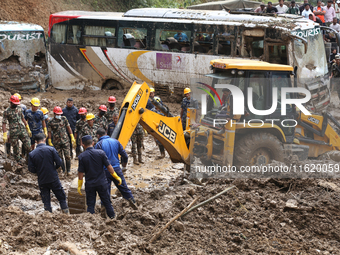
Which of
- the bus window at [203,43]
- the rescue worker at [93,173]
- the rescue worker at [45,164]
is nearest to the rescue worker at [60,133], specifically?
the rescue worker at [45,164]

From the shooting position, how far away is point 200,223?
22.3 ft

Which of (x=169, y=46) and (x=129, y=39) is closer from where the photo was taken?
(x=169, y=46)

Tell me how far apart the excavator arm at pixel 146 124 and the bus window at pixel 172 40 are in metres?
7.22

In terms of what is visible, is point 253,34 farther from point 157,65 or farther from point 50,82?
point 50,82

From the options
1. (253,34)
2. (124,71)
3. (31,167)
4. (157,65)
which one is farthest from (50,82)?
(31,167)

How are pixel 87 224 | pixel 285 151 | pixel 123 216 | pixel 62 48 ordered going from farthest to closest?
pixel 62 48 → pixel 285 151 → pixel 123 216 → pixel 87 224

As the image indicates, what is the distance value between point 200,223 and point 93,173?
6.51ft

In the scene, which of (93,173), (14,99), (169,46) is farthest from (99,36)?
(93,173)

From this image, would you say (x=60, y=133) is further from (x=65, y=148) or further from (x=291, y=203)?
(x=291, y=203)

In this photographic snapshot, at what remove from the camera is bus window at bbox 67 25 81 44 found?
16627 millimetres

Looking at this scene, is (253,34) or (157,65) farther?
(157,65)

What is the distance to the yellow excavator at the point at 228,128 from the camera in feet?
25.8

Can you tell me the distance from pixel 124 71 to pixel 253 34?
5.24 m

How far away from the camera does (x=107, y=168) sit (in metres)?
7.12
